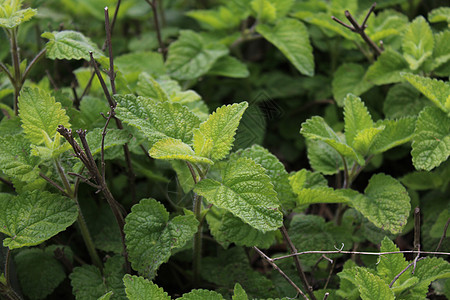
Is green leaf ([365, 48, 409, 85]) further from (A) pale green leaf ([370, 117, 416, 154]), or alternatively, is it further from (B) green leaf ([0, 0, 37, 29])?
(B) green leaf ([0, 0, 37, 29])

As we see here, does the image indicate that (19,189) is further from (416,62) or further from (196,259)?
→ (416,62)

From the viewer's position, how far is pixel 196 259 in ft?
4.65

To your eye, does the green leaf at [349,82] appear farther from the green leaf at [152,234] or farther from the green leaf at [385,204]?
the green leaf at [152,234]

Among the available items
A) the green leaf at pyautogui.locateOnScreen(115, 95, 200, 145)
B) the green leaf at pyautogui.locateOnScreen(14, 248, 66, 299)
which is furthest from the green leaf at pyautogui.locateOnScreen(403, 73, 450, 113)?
the green leaf at pyautogui.locateOnScreen(14, 248, 66, 299)

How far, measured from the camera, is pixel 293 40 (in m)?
1.92

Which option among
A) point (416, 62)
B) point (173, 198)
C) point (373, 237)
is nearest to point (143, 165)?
point (173, 198)

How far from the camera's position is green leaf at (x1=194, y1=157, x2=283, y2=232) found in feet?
3.55

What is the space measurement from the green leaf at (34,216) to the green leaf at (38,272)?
0.25 m

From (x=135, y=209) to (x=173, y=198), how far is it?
1.16 ft

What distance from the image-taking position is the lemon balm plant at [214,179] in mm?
1178

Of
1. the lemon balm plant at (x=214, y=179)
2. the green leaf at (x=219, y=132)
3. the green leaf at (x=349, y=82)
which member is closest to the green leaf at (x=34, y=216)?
the lemon balm plant at (x=214, y=179)

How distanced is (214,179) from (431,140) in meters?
0.63

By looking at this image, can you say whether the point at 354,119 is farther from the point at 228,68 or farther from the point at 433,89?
the point at 228,68

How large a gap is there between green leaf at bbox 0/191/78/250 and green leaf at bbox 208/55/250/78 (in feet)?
3.04
